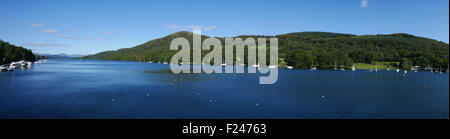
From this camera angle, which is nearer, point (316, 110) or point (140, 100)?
point (316, 110)

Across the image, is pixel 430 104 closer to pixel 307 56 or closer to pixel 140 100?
pixel 140 100

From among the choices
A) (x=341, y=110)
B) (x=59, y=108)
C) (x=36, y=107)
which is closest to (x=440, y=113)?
(x=341, y=110)

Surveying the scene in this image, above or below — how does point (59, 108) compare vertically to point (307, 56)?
below

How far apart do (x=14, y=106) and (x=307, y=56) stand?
469ft

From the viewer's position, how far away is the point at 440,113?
31.8 metres

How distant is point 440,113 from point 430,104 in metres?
6.47

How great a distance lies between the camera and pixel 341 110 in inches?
1257
